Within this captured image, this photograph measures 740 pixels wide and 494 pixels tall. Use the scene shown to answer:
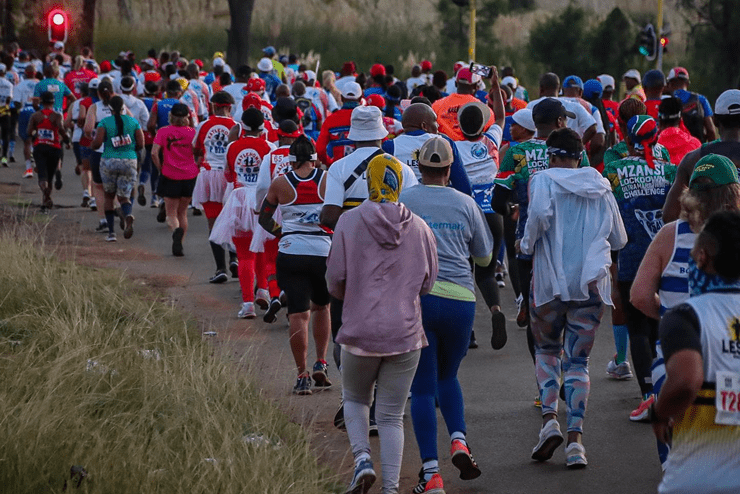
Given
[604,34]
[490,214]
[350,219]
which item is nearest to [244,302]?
[490,214]

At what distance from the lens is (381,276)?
636cm

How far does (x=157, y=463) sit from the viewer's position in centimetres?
628

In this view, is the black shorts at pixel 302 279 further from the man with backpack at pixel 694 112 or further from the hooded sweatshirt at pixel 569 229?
the man with backpack at pixel 694 112

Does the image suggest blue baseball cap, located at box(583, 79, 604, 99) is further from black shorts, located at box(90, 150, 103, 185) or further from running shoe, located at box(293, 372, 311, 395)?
black shorts, located at box(90, 150, 103, 185)

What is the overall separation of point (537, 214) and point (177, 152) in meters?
8.73

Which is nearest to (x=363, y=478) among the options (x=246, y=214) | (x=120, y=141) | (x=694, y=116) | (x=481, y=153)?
(x=481, y=153)

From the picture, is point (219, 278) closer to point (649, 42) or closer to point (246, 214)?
point (246, 214)

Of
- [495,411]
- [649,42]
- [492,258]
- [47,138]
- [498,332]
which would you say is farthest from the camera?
[649,42]

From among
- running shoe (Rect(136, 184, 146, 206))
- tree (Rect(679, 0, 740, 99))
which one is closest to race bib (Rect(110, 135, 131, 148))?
running shoe (Rect(136, 184, 146, 206))

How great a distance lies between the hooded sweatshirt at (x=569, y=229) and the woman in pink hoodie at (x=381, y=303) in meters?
1.06

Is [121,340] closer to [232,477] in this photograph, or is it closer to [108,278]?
[232,477]

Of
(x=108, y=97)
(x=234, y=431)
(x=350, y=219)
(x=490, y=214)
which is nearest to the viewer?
(x=350, y=219)

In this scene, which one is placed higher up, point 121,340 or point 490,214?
point 490,214

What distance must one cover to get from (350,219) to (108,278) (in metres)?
6.86
